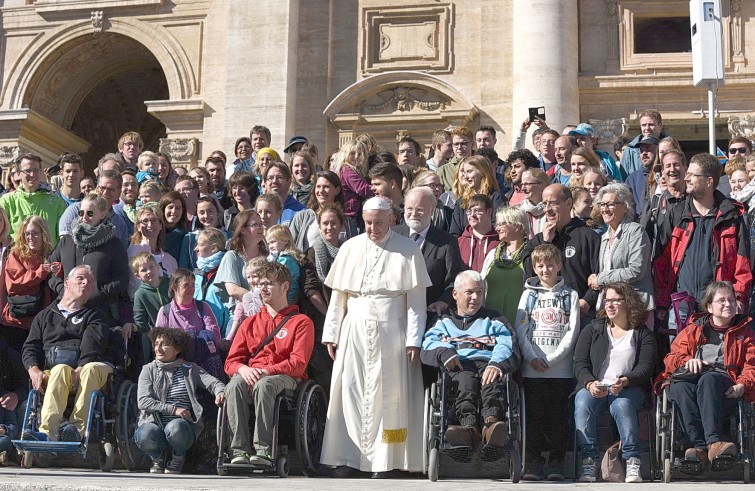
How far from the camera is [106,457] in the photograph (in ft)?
31.0

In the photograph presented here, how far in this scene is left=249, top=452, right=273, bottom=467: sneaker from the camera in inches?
343

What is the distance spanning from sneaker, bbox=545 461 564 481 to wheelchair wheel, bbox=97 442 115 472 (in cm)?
323

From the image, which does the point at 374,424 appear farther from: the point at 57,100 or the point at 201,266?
the point at 57,100

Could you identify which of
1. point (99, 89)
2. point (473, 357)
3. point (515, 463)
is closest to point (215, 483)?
point (515, 463)

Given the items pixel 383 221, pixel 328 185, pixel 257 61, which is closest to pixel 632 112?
pixel 257 61

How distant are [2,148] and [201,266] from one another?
12.1 m

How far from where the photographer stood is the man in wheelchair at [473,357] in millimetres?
8539

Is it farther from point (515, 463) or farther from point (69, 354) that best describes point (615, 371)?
point (69, 354)

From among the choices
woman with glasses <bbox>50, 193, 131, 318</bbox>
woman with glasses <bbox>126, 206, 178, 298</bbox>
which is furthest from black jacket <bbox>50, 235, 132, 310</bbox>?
woman with glasses <bbox>126, 206, 178, 298</bbox>

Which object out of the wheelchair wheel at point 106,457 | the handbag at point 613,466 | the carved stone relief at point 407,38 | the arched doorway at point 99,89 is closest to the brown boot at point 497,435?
the handbag at point 613,466

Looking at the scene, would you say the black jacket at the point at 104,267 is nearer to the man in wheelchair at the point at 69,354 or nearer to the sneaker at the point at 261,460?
the man in wheelchair at the point at 69,354

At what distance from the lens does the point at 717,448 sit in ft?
27.5

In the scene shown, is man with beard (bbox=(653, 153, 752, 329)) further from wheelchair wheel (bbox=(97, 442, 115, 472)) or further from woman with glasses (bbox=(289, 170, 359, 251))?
wheelchair wheel (bbox=(97, 442, 115, 472))

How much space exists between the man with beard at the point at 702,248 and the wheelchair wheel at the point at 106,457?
4344 millimetres
